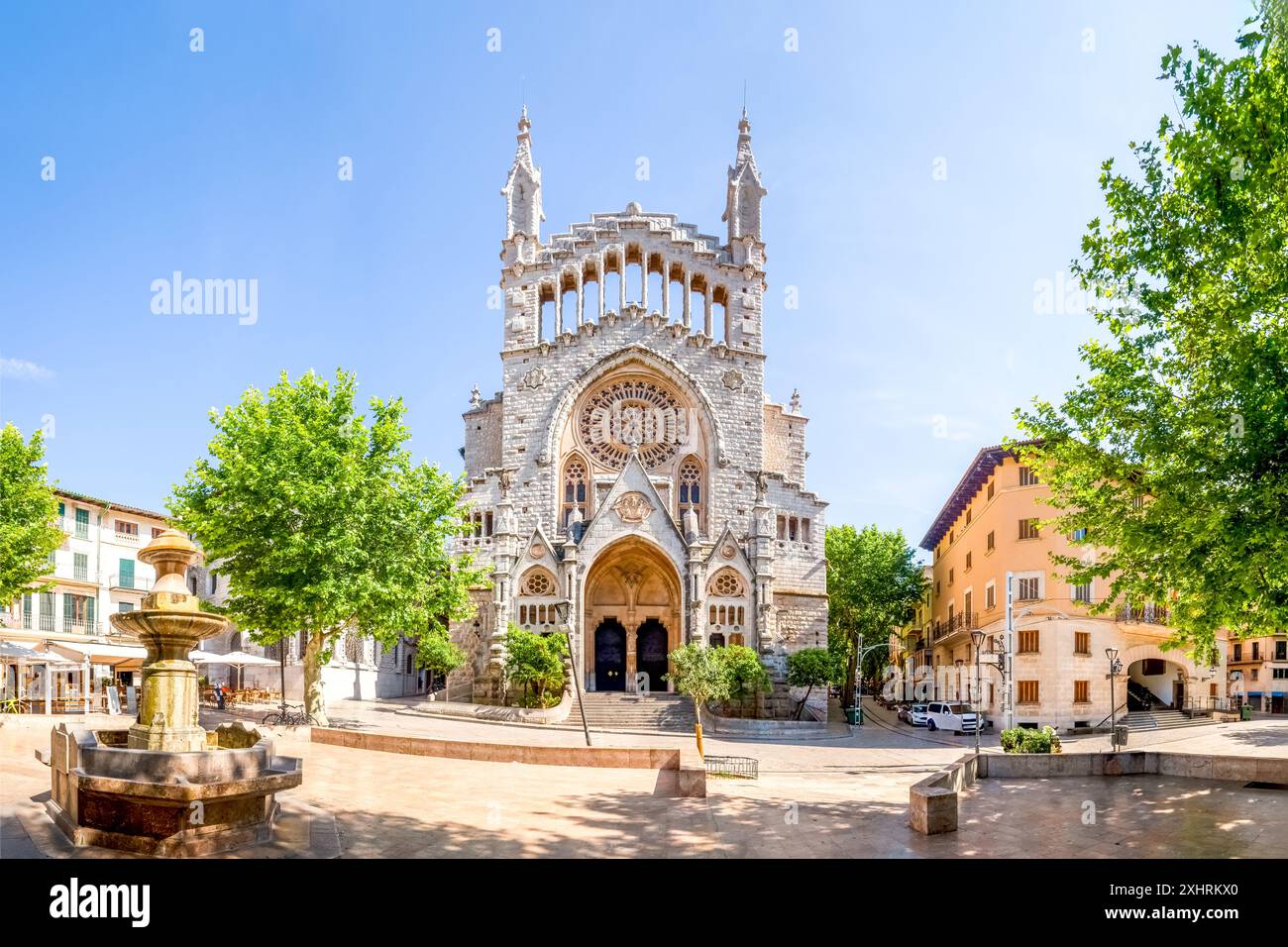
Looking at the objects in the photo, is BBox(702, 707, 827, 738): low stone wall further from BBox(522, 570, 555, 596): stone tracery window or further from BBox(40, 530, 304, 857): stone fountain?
BBox(40, 530, 304, 857): stone fountain

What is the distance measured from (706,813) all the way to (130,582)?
44.2 meters

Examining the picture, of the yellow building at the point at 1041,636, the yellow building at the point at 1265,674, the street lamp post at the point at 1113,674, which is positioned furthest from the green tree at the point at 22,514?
the yellow building at the point at 1265,674

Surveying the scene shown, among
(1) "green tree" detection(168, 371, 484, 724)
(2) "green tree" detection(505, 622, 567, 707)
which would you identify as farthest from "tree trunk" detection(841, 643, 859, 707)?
(1) "green tree" detection(168, 371, 484, 724)

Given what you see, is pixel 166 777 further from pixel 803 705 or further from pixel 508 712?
pixel 803 705

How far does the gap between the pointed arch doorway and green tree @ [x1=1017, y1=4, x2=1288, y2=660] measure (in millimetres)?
32484

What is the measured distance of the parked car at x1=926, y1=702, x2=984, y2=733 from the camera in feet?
143

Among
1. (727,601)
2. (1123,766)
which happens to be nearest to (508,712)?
(727,601)

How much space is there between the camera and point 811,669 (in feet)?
144

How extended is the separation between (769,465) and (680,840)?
42495 millimetres

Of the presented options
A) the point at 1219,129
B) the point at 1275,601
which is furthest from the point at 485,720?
the point at 1219,129

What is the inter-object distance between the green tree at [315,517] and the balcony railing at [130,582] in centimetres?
2175

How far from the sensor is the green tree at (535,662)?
42.2m
